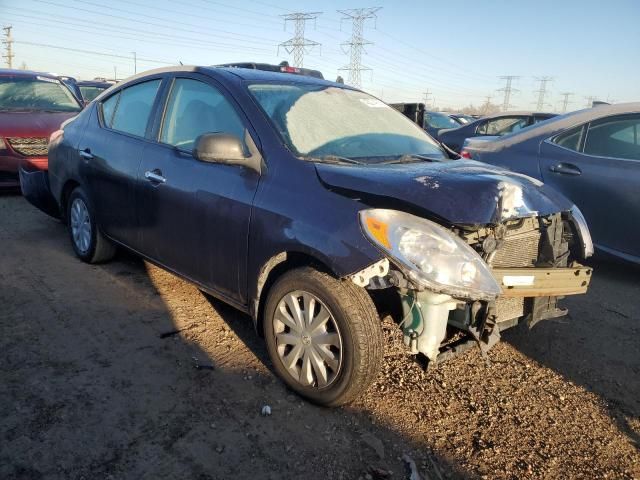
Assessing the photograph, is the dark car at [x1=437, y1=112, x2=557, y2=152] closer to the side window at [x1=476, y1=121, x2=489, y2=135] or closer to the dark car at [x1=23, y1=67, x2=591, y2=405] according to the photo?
the side window at [x1=476, y1=121, x2=489, y2=135]

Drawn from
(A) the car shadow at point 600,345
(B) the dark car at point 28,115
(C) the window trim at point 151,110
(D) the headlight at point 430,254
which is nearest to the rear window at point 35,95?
(B) the dark car at point 28,115

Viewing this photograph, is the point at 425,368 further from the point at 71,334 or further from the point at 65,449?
the point at 71,334

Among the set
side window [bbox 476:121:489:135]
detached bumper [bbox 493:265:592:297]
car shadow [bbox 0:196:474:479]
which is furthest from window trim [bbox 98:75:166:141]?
side window [bbox 476:121:489:135]

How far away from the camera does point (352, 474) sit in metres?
2.16

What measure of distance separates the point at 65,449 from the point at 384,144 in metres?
2.40

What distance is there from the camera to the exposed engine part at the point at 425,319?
91.6 inches

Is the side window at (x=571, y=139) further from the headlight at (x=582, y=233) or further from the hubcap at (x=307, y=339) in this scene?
the hubcap at (x=307, y=339)

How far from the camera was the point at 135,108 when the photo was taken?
153 inches

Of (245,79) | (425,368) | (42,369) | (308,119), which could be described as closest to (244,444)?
(425,368)

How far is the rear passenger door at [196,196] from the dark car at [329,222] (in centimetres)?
1

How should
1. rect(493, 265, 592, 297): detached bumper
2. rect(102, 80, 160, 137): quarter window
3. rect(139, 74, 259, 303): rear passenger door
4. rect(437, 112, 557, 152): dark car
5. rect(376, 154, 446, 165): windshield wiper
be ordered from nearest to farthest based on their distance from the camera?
rect(493, 265, 592, 297): detached bumper < rect(139, 74, 259, 303): rear passenger door < rect(376, 154, 446, 165): windshield wiper < rect(102, 80, 160, 137): quarter window < rect(437, 112, 557, 152): dark car

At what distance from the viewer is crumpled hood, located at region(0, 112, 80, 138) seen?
674 centimetres

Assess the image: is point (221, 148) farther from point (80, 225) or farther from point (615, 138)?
point (615, 138)

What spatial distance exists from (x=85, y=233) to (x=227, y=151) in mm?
2313
